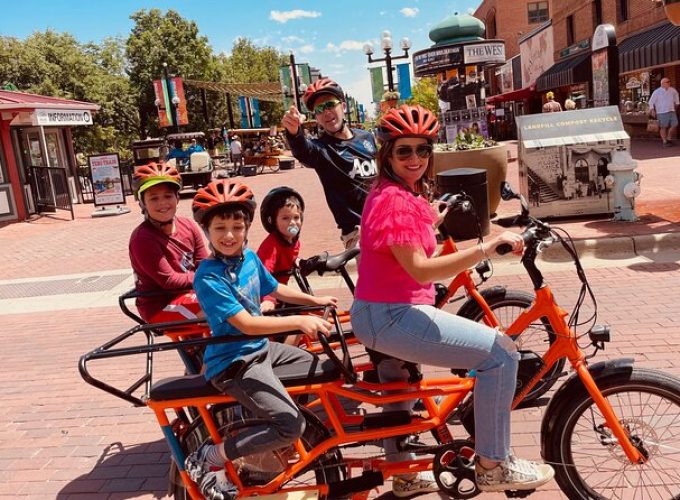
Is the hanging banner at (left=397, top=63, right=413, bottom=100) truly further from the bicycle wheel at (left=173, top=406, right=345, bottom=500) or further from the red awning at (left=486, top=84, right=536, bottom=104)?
the bicycle wheel at (left=173, top=406, right=345, bottom=500)

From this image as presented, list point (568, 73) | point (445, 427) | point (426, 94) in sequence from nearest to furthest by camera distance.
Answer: point (445, 427) < point (568, 73) < point (426, 94)

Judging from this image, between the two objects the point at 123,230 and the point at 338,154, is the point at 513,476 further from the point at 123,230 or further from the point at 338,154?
the point at 123,230

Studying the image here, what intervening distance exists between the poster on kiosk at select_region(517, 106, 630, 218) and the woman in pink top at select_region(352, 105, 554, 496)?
22.3ft

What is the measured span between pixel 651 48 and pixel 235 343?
75.1 feet

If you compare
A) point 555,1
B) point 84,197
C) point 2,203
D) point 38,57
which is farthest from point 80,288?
point 38,57

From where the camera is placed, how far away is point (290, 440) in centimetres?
263

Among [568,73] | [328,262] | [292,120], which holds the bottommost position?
[328,262]

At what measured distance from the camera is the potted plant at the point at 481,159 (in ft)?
32.7

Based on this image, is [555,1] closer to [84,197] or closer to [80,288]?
[84,197]

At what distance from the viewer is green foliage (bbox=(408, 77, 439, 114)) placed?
4272 centimetres

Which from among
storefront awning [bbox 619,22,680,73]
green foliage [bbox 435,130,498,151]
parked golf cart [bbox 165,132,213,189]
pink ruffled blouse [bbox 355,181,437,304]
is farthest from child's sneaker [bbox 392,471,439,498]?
storefront awning [bbox 619,22,680,73]

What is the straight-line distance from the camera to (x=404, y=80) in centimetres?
3362

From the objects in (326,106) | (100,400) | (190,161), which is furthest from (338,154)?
(190,161)

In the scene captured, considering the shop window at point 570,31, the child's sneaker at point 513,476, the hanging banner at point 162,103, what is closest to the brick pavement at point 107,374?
the child's sneaker at point 513,476
